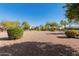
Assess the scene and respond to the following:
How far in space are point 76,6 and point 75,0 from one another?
0.36 metres

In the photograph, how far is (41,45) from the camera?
545 centimetres

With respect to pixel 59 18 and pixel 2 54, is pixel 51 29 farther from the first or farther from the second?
pixel 2 54

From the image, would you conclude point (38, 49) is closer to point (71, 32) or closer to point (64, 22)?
point (64, 22)

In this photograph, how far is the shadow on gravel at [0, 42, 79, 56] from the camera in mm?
4973

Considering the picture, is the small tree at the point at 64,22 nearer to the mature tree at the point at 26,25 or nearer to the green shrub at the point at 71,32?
the green shrub at the point at 71,32

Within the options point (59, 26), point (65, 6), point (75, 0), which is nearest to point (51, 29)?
point (59, 26)

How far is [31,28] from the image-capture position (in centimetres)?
528

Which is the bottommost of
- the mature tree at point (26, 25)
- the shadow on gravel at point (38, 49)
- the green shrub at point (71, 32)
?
the shadow on gravel at point (38, 49)

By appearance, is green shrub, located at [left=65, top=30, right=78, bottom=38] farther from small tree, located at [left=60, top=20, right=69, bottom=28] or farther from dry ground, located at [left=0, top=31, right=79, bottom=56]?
small tree, located at [left=60, top=20, right=69, bottom=28]

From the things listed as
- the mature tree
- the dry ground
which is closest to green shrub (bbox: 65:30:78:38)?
the dry ground

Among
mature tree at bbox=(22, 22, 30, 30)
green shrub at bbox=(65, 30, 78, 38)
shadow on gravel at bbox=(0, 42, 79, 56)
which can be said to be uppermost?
mature tree at bbox=(22, 22, 30, 30)

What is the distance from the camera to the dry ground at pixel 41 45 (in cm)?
505

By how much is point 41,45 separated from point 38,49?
0.26 m

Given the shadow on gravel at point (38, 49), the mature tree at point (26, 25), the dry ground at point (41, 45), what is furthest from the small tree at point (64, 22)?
the mature tree at point (26, 25)
